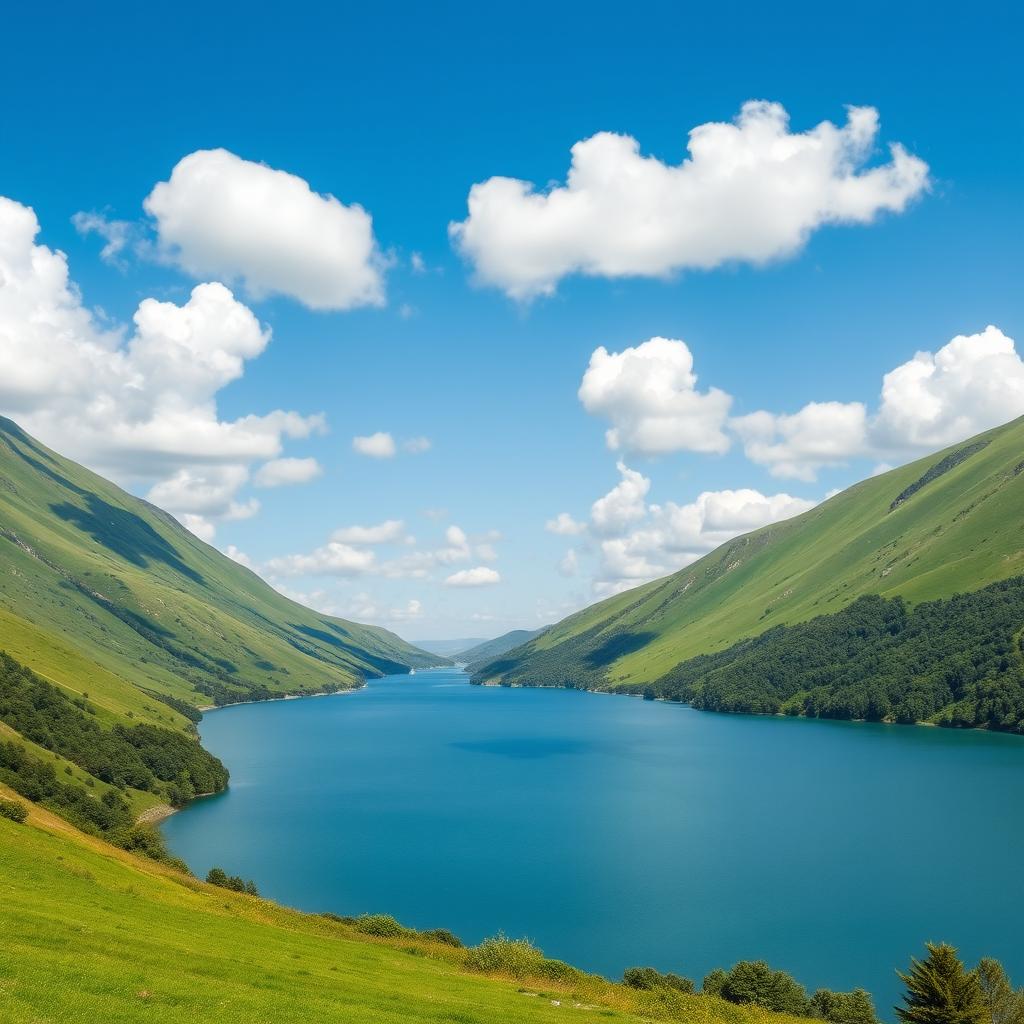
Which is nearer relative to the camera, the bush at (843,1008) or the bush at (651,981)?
the bush at (843,1008)

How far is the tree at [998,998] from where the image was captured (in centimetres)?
4619

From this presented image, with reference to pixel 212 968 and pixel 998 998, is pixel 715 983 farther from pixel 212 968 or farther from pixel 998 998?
pixel 212 968

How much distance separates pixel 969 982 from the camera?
43.0 meters

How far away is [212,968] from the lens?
30.4 meters

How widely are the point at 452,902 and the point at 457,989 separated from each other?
55283mm

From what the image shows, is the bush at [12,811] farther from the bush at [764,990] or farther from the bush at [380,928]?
the bush at [764,990]

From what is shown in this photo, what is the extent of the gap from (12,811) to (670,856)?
82348 mm

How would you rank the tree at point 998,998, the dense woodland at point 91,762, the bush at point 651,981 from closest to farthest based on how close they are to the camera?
1. the tree at point 998,998
2. the bush at point 651,981
3. the dense woodland at point 91,762

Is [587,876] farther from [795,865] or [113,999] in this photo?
[113,999]

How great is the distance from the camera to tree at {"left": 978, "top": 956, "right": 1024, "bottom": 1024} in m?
46.2

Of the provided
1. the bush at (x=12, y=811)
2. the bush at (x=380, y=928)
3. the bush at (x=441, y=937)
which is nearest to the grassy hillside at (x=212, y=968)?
the bush at (x=12, y=811)

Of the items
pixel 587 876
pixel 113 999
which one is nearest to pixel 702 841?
pixel 587 876

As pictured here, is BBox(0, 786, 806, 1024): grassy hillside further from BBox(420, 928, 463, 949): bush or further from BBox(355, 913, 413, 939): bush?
BBox(420, 928, 463, 949): bush

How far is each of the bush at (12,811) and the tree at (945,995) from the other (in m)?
66.8
